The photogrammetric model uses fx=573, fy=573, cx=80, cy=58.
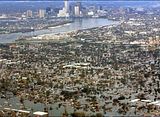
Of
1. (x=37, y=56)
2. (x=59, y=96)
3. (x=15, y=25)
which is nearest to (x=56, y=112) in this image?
(x=59, y=96)

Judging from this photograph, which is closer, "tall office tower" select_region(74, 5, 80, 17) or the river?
the river

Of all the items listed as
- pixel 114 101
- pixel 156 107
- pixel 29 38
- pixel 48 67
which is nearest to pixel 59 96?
pixel 114 101

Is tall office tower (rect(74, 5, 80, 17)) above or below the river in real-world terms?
below

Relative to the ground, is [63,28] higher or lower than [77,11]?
higher

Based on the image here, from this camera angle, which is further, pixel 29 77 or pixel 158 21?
pixel 158 21

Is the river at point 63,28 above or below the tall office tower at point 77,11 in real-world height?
above

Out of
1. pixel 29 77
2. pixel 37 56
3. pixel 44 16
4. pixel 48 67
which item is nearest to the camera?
pixel 29 77

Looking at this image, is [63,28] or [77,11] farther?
[77,11]

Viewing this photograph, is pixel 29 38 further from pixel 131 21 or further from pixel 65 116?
pixel 65 116

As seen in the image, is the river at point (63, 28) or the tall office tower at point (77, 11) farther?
the tall office tower at point (77, 11)

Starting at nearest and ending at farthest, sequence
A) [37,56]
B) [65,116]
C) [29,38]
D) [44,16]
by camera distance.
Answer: [65,116]
[37,56]
[29,38]
[44,16]
